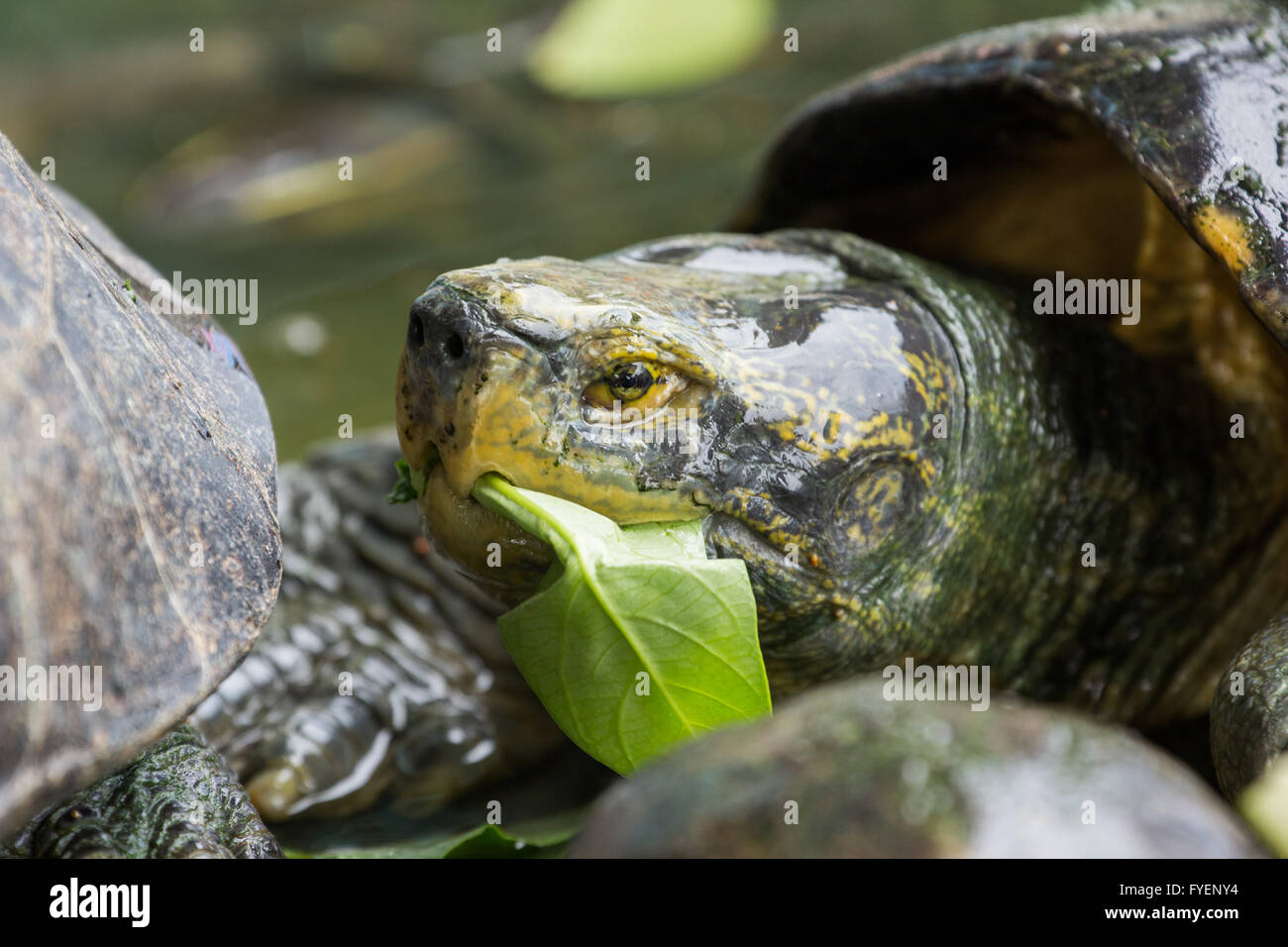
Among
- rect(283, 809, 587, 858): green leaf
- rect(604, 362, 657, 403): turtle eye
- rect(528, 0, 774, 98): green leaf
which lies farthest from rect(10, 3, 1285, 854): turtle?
rect(528, 0, 774, 98): green leaf

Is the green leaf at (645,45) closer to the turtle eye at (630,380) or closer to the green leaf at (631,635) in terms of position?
the turtle eye at (630,380)

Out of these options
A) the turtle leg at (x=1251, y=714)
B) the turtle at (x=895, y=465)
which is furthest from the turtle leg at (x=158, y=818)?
the turtle leg at (x=1251, y=714)

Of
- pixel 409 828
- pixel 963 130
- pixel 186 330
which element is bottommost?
pixel 409 828

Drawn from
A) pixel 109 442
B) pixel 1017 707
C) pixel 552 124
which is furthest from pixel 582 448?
pixel 552 124

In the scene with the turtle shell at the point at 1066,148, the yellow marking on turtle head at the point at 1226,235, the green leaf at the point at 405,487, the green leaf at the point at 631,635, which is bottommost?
the green leaf at the point at 631,635

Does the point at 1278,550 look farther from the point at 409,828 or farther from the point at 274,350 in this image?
the point at 274,350

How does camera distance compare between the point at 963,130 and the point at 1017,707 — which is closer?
the point at 1017,707
